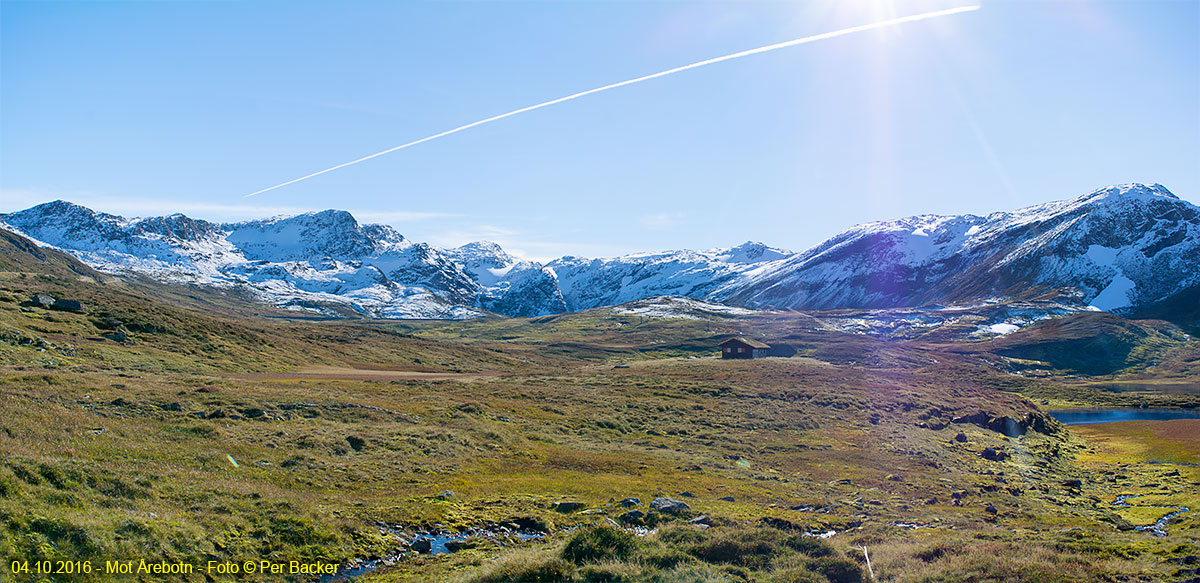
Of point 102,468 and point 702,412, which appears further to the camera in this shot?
point 702,412

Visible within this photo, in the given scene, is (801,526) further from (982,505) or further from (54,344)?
(54,344)

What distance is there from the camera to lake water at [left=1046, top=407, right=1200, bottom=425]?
94.8 m

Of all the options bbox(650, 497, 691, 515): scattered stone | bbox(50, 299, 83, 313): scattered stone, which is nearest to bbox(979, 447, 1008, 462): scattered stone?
bbox(650, 497, 691, 515): scattered stone

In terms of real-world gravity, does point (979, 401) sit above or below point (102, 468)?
below

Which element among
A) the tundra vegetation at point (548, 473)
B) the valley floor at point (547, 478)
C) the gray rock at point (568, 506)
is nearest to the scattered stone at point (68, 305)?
the tundra vegetation at point (548, 473)

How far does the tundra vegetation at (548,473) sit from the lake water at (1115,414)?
15904mm

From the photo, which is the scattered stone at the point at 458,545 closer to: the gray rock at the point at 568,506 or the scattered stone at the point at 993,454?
the gray rock at the point at 568,506

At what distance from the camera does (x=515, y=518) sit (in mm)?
24438

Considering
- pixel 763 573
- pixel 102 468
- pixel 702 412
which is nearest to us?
pixel 763 573

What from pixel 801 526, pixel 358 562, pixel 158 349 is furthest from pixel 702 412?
pixel 158 349

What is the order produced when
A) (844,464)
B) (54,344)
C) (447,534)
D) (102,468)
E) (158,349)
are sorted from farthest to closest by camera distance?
(158,349) < (54,344) < (844,464) < (447,534) < (102,468)

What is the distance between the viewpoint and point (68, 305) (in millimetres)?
71812

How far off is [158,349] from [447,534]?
59346 millimetres

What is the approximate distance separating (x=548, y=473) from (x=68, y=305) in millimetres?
68956
